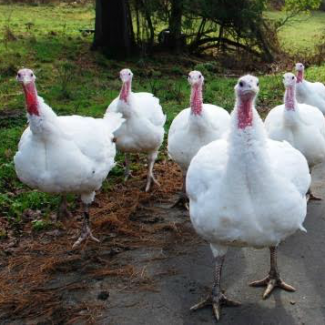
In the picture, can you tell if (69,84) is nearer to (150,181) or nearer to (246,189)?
(150,181)

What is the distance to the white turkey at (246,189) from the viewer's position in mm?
3754

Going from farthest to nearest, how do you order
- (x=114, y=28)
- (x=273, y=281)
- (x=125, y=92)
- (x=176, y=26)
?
(x=176, y=26) < (x=114, y=28) < (x=125, y=92) < (x=273, y=281)

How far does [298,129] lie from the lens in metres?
5.79

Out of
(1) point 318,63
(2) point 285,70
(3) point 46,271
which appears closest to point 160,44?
(2) point 285,70

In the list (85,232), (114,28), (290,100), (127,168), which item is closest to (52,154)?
(85,232)

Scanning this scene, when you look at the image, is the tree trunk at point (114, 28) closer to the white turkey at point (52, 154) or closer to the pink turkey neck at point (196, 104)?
the pink turkey neck at point (196, 104)

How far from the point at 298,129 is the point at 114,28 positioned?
1003 centimetres

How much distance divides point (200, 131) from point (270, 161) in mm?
1837

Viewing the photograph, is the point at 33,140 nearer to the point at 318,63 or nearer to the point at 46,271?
the point at 46,271

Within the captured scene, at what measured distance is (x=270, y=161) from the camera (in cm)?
389

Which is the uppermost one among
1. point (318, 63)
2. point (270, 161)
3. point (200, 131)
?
point (270, 161)

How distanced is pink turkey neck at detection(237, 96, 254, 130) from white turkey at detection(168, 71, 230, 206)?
188cm

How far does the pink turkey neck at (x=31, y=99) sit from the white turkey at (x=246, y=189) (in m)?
1.86

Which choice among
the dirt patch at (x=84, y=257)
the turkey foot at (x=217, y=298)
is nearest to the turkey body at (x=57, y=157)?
the dirt patch at (x=84, y=257)
